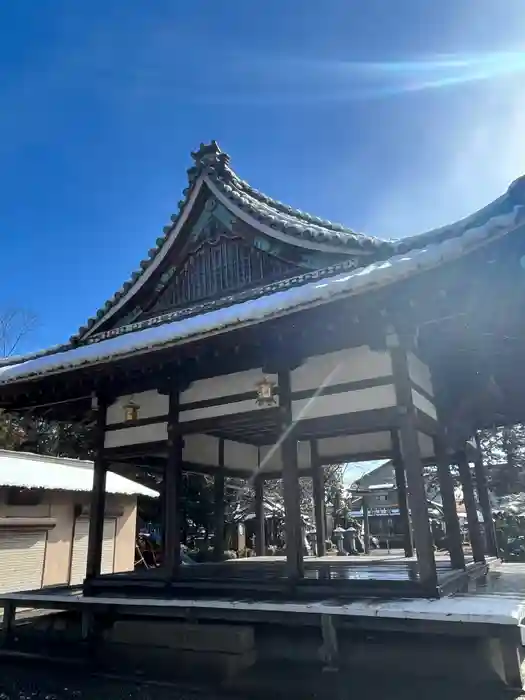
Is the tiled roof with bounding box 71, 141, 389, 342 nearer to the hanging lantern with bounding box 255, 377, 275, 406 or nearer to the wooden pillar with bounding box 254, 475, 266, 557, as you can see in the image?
the hanging lantern with bounding box 255, 377, 275, 406

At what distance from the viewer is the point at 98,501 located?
26.2 ft

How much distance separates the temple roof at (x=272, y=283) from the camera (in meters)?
4.56

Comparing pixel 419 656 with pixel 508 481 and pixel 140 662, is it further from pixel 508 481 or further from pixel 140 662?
pixel 508 481

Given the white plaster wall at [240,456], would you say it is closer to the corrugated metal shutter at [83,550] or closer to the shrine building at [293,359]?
the shrine building at [293,359]

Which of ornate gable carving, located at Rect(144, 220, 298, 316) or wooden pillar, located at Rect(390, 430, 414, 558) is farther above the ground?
ornate gable carving, located at Rect(144, 220, 298, 316)

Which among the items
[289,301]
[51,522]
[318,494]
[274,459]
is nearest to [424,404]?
[289,301]

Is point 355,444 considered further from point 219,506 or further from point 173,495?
point 173,495

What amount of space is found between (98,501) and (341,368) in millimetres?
4487

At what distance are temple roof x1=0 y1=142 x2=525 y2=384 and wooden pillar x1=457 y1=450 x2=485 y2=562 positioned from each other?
4.61 meters

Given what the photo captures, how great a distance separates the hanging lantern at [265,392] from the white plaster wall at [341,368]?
0.31m

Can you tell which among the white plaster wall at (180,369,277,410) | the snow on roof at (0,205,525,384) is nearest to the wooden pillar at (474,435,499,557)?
the white plaster wall at (180,369,277,410)

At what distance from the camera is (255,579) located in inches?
251

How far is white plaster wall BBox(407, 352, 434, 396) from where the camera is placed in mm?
6421

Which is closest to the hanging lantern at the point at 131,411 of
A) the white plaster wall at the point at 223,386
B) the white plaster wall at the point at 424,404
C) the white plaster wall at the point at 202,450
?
the white plaster wall at the point at 223,386
